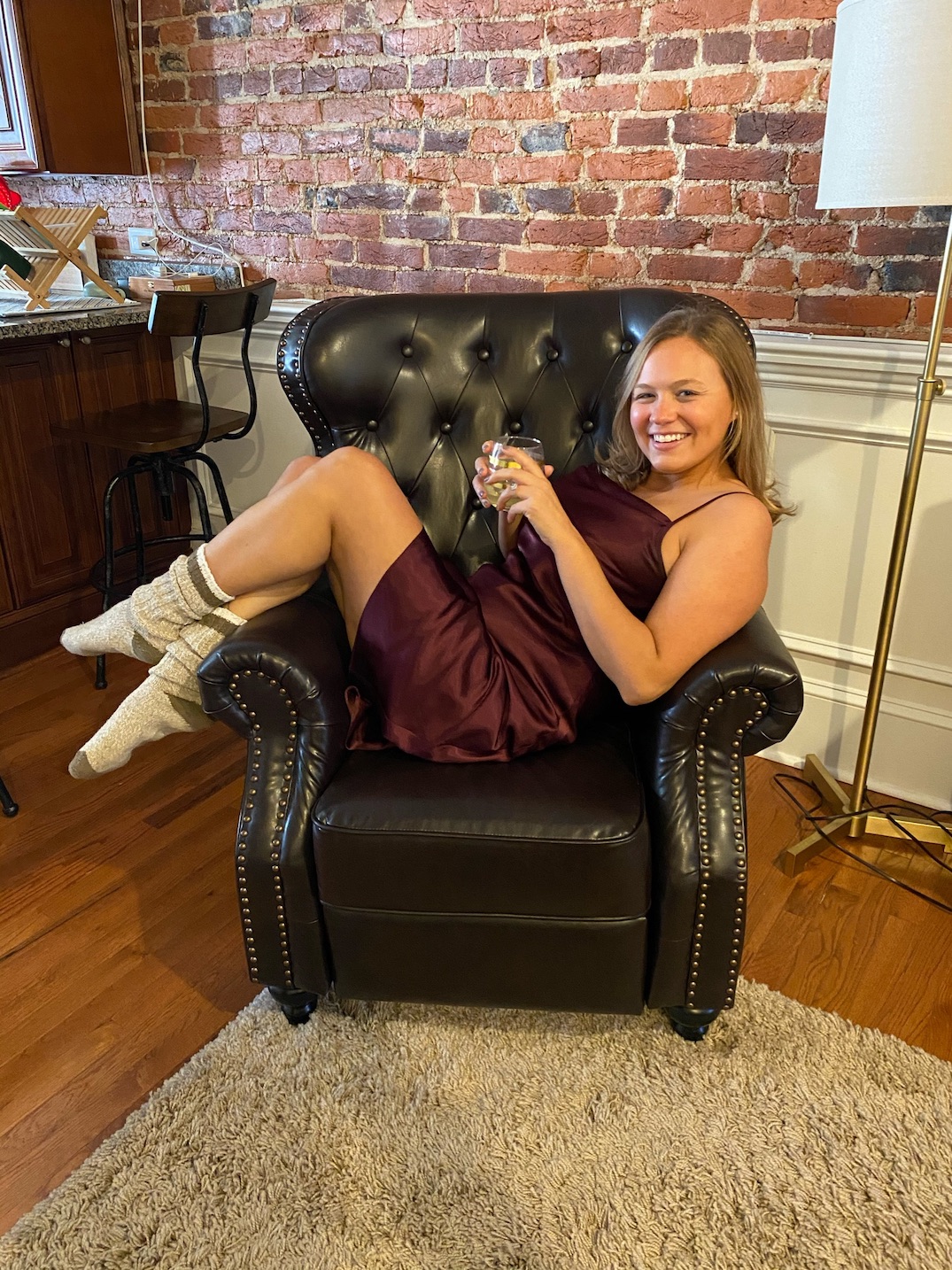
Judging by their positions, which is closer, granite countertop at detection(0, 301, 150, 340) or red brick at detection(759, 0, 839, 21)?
red brick at detection(759, 0, 839, 21)

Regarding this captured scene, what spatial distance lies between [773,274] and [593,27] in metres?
0.69

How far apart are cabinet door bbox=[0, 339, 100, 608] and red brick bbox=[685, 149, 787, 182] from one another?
184cm

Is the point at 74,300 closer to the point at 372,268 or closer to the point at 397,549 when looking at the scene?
the point at 372,268

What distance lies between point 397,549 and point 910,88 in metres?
1.06

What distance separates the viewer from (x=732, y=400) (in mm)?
1515

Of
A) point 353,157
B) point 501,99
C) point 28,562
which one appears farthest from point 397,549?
point 28,562

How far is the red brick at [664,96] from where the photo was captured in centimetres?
200

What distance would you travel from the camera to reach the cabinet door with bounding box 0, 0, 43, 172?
8.77ft

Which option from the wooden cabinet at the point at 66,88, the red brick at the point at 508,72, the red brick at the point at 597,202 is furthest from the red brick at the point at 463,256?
the wooden cabinet at the point at 66,88

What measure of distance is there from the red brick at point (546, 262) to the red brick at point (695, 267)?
0.19 metres

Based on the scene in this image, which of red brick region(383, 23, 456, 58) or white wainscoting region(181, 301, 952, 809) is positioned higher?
red brick region(383, 23, 456, 58)

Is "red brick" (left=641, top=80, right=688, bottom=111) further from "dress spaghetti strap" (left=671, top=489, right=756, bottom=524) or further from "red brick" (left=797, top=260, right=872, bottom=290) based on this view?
"dress spaghetti strap" (left=671, top=489, right=756, bottom=524)

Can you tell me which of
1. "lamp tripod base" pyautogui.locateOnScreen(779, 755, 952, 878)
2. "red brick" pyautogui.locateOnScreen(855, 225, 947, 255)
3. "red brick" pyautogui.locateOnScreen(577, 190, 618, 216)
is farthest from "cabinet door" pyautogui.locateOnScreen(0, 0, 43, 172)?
"lamp tripod base" pyautogui.locateOnScreen(779, 755, 952, 878)

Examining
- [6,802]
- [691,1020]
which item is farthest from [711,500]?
[6,802]
